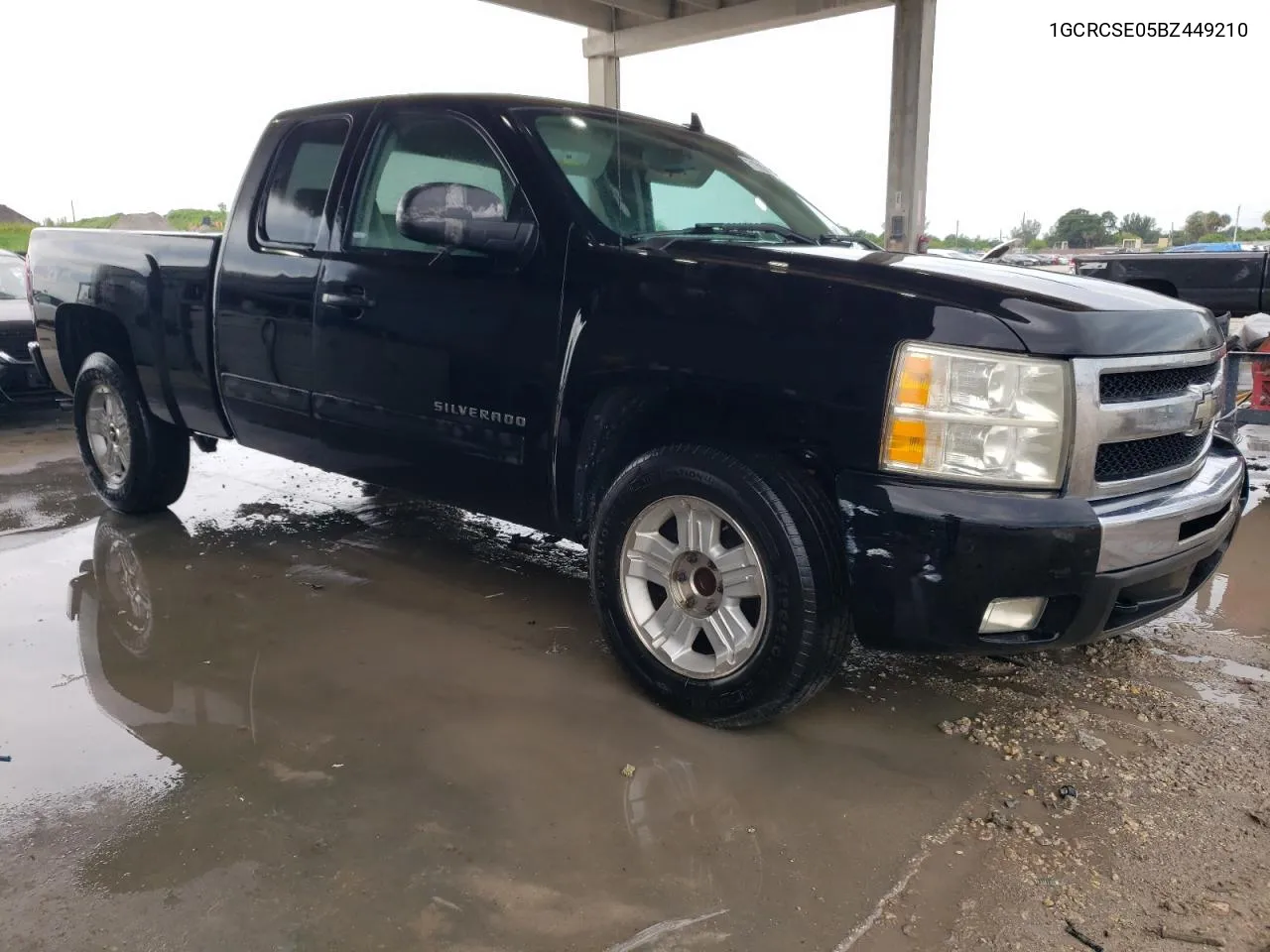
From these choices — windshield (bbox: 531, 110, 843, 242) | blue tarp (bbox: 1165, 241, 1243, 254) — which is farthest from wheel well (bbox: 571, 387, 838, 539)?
blue tarp (bbox: 1165, 241, 1243, 254)

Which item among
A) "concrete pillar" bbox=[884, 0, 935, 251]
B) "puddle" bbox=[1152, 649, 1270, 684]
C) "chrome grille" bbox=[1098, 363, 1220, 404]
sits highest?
"concrete pillar" bbox=[884, 0, 935, 251]

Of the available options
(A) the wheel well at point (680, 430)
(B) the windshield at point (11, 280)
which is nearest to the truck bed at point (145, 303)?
(A) the wheel well at point (680, 430)

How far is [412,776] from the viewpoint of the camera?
8.50 ft

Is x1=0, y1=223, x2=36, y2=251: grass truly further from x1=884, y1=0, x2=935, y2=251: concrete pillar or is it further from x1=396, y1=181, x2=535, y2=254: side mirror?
x1=396, y1=181, x2=535, y2=254: side mirror

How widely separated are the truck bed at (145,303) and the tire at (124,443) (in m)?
0.16

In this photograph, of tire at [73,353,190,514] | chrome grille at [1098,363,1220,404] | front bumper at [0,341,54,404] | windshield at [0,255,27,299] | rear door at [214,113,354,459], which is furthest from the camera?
windshield at [0,255,27,299]

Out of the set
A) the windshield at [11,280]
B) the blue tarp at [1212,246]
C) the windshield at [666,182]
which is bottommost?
the windshield at [11,280]

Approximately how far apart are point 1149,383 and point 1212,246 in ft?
15.6

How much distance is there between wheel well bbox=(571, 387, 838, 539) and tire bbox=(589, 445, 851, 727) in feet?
0.22

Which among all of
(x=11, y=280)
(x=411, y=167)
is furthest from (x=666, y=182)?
(x=11, y=280)

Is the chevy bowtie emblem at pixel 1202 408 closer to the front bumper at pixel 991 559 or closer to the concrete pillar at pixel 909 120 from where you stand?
the front bumper at pixel 991 559

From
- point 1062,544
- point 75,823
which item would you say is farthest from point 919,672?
point 75,823

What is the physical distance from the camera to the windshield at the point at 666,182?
10.7 feet

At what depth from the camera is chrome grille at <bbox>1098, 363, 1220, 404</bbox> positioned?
246cm
